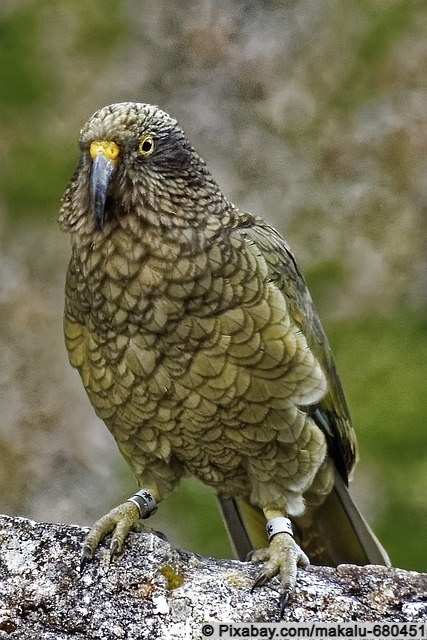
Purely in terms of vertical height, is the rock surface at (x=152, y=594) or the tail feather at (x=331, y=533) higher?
the tail feather at (x=331, y=533)

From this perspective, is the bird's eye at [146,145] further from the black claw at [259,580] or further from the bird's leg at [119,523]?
the black claw at [259,580]

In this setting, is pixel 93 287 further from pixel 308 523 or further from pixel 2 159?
pixel 2 159

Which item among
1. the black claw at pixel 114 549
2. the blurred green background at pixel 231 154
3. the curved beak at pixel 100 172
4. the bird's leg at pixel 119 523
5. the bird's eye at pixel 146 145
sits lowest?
the black claw at pixel 114 549

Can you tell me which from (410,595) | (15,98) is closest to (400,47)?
(15,98)

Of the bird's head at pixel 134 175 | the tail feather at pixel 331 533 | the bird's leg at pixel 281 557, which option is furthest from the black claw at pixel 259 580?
the bird's head at pixel 134 175

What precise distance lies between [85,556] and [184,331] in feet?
2.85

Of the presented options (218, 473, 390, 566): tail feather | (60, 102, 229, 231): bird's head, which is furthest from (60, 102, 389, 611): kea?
(218, 473, 390, 566): tail feather

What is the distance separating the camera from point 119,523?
321cm

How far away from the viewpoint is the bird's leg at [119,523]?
300 centimetres

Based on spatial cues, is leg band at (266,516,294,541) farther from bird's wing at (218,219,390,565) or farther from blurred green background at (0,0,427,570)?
blurred green background at (0,0,427,570)

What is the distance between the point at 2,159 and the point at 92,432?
7.46 feet

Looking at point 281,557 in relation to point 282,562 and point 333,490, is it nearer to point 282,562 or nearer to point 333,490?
point 282,562

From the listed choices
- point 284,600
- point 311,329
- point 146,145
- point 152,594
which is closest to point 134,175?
point 146,145

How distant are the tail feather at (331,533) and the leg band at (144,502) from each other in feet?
1.66
